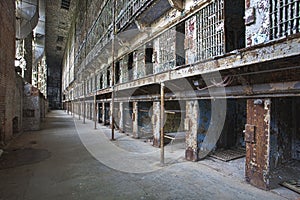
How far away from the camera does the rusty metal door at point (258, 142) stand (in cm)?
314

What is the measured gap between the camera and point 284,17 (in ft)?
8.61

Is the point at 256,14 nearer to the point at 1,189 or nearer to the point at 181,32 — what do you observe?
the point at 181,32

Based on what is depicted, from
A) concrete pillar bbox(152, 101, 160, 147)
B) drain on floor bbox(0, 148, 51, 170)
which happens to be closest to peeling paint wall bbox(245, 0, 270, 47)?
concrete pillar bbox(152, 101, 160, 147)

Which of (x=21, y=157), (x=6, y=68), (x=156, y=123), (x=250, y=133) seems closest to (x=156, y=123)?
(x=156, y=123)

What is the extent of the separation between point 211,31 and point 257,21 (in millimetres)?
1086

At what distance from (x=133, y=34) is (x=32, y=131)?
22.9 ft

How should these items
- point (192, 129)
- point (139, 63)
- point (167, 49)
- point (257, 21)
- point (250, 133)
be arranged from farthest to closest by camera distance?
1. point (139, 63)
2. point (167, 49)
3. point (192, 129)
4. point (250, 133)
5. point (257, 21)

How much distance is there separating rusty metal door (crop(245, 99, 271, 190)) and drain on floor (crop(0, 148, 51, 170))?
15.6 feet

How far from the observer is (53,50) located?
116 ft

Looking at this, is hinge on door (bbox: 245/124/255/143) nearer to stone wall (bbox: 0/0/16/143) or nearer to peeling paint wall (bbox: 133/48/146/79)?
peeling paint wall (bbox: 133/48/146/79)

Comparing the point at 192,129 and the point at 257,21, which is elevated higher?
the point at 257,21

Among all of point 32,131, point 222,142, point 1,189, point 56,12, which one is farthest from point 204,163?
point 56,12

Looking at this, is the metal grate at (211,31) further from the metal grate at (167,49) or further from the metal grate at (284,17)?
the metal grate at (167,49)

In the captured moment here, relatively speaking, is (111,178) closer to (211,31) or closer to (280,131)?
(280,131)
